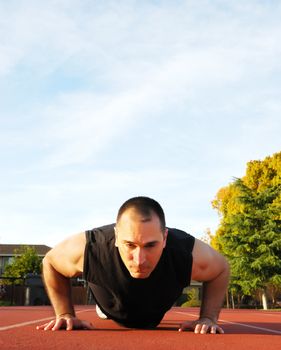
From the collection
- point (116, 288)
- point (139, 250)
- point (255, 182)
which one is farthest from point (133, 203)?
point (255, 182)

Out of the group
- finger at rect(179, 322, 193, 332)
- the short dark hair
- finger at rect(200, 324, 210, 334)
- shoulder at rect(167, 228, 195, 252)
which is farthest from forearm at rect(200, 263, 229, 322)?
the short dark hair

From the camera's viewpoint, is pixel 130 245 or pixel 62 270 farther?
pixel 62 270

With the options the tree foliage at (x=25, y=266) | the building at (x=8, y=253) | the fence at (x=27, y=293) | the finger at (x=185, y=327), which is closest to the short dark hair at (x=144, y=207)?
the finger at (x=185, y=327)

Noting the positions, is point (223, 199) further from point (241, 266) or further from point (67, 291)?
point (67, 291)

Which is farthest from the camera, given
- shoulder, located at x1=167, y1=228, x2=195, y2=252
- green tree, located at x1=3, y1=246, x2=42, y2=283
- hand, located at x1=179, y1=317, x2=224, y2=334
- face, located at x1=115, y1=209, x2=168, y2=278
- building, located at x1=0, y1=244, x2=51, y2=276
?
building, located at x1=0, y1=244, x2=51, y2=276

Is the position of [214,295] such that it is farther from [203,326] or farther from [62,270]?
[62,270]

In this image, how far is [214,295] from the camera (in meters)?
4.18

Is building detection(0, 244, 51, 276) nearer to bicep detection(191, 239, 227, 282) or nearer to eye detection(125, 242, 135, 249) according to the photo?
bicep detection(191, 239, 227, 282)

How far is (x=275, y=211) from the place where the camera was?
2611 cm

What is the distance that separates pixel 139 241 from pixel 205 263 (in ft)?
3.19

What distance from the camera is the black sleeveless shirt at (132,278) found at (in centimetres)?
361

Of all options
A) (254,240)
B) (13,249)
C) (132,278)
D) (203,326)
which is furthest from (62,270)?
(13,249)

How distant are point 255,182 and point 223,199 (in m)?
2.97

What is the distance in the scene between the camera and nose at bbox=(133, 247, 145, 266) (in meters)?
3.22
